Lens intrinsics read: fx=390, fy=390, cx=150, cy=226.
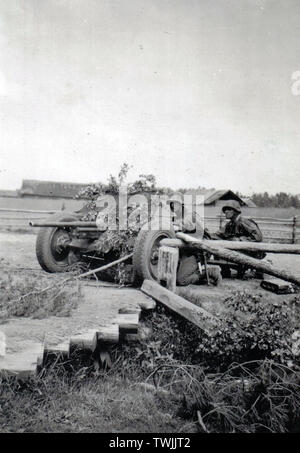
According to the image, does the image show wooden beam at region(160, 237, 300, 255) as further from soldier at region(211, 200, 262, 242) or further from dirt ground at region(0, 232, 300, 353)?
soldier at region(211, 200, 262, 242)

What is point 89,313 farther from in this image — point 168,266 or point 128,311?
point 168,266

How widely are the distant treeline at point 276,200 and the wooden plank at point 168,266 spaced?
56651 mm

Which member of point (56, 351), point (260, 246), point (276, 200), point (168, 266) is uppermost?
point (276, 200)

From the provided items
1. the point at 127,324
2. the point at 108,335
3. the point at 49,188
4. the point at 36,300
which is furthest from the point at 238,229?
the point at 49,188

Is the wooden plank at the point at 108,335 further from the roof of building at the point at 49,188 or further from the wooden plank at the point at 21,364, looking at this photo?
the roof of building at the point at 49,188

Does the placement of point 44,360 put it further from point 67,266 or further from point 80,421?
point 67,266

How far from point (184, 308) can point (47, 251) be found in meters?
3.18

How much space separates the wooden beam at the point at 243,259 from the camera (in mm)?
4281

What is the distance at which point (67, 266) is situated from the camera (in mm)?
6938

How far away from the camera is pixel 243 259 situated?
4484mm

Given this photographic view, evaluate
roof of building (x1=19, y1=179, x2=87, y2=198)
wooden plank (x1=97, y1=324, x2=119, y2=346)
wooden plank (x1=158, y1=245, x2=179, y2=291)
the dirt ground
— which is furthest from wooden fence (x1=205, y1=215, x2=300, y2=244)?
roof of building (x1=19, y1=179, x2=87, y2=198)

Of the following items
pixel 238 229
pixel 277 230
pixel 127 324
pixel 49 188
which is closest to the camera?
pixel 127 324

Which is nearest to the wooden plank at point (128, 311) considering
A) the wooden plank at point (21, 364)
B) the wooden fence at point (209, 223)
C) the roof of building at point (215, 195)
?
the wooden plank at point (21, 364)

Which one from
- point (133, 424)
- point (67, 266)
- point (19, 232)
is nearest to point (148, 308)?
point (133, 424)
